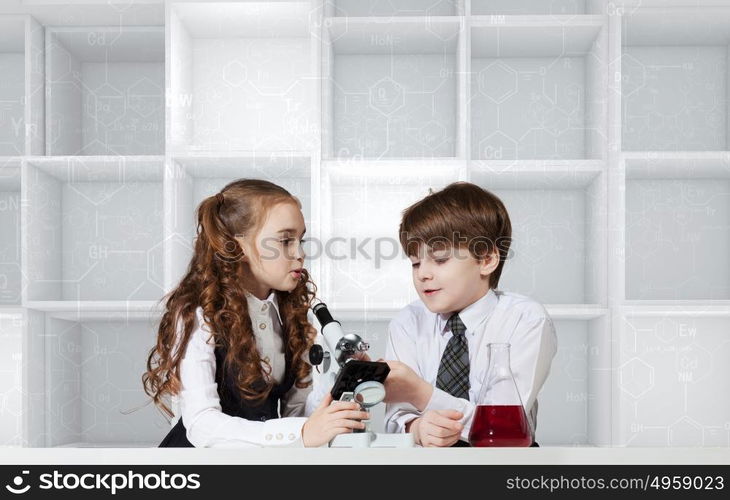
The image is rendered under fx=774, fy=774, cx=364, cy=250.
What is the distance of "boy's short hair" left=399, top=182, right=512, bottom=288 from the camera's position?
4.48ft

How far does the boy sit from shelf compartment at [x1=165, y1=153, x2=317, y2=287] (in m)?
0.36

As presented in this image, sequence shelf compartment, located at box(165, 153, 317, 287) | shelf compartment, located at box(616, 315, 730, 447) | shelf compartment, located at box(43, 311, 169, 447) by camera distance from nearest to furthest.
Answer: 1. shelf compartment, located at box(165, 153, 317, 287)
2. shelf compartment, located at box(616, 315, 730, 447)
3. shelf compartment, located at box(43, 311, 169, 447)

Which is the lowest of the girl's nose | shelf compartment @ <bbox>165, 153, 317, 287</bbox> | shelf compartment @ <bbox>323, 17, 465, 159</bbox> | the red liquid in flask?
the red liquid in flask

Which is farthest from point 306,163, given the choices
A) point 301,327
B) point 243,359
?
point 243,359

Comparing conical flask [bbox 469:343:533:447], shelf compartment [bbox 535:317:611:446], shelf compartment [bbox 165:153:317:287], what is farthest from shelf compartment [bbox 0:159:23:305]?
conical flask [bbox 469:343:533:447]

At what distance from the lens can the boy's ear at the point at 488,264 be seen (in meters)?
1.46

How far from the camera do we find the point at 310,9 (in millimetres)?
1814

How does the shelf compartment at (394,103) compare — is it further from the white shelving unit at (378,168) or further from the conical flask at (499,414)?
the conical flask at (499,414)

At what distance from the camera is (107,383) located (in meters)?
2.11

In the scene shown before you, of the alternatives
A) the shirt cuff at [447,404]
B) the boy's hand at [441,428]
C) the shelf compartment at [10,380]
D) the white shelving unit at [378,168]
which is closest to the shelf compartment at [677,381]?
the white shelving unit at [378,168]

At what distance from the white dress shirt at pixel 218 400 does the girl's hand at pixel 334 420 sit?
7 cm

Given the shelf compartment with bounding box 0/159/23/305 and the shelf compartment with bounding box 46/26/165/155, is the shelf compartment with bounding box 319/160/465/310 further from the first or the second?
the shelf compartment with bounding box 0/159/23/305

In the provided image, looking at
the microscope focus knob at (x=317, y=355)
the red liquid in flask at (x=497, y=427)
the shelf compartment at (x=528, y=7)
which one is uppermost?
the shelf compartment at (x=528, y=7)
